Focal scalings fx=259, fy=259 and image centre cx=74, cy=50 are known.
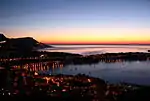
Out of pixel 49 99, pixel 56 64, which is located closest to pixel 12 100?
pixel 49 99

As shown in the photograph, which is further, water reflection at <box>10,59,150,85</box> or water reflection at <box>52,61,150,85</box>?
water reflection at <box>10,59,150,85</box>

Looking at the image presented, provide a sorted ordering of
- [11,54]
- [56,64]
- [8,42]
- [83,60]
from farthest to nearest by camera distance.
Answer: [83,60]
[56,64]
[11,54]
[8,42]

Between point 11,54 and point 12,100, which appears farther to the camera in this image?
point 11,54

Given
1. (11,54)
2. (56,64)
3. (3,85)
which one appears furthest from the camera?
(56,64)

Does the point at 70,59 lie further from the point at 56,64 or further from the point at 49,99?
the point at 49,99

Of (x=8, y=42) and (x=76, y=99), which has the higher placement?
(x=8, y=42)

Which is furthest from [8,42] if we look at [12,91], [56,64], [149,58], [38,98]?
[149,58]

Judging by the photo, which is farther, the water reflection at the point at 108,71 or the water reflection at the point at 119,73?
the water reflection at the point at 108,71

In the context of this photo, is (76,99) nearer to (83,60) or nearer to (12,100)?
(12,100)

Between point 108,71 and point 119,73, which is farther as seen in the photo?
point 108,71
